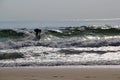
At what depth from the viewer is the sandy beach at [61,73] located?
23.9 feet

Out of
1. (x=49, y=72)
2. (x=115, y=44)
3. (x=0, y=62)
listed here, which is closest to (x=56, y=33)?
(x=115, y=44)

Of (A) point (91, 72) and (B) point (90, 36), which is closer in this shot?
(A) point (91, 72)

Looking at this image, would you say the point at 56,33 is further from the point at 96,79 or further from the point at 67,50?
the point at 96,79

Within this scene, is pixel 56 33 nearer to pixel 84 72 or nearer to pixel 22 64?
pixel 22 64

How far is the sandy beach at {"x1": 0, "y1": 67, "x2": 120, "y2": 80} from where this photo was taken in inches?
286

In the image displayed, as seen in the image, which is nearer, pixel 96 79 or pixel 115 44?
pixel 96 79

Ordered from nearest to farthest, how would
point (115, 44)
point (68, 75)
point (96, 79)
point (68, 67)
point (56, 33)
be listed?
1. point (96, 79)
2. point (68, 75)
3. point (68, 67)
4. point (115, 44)
5. point (56, 33)

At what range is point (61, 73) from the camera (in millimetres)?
7812

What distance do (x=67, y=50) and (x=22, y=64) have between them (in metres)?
2.85

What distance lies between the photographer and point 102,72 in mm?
7828

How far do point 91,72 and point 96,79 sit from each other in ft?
2.79

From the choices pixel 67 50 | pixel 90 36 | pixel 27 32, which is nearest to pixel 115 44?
pixel 67 50

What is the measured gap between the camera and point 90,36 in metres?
19.8

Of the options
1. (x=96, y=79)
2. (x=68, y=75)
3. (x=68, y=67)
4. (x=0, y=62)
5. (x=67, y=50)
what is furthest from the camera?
(x=67, y=50)
